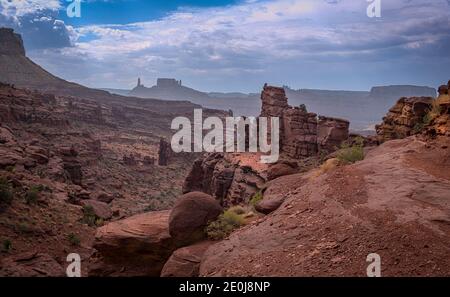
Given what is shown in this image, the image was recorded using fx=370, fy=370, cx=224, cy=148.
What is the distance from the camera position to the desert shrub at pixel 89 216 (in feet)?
76.6

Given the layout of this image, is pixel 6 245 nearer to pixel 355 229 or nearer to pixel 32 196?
pixel 32 196

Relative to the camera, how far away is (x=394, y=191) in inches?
373

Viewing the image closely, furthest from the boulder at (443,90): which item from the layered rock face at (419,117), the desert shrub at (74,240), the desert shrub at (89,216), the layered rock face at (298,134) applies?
the layered rock face at (298,134)

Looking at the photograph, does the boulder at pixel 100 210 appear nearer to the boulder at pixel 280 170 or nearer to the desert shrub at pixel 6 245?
the desert shrub at pixel 6 245

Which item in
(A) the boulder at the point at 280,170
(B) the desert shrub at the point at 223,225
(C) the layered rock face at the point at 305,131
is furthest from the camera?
(C) the layered rock face at the point at 305,131

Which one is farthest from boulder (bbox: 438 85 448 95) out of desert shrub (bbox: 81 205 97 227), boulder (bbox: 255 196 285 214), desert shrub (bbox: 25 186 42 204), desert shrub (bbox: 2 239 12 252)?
desert shrub (bbox: 25 186 42 204)

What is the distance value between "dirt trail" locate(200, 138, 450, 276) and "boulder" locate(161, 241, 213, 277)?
46 centimetres

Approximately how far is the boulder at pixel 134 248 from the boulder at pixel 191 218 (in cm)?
36

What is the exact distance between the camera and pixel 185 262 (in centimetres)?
1005

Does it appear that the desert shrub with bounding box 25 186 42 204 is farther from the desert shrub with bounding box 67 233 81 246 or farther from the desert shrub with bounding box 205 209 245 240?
the desert shrub with bounding box 205 209 245 240

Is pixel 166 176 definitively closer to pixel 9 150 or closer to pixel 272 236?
pixel 9 150

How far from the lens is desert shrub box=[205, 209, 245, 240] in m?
11.1

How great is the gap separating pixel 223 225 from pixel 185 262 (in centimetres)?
178

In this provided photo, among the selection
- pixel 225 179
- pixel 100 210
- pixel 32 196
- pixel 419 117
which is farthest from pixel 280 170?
pixel 100 210
